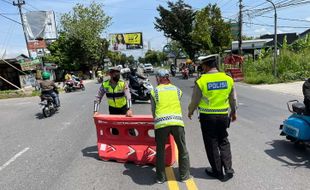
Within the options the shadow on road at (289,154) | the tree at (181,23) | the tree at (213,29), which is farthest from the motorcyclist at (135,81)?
the tree at (181,23)

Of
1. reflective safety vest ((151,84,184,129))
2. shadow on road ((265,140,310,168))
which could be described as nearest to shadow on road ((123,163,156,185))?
reflective safety vest ((151,84,184,129))

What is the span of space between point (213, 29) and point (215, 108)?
38.9 meters

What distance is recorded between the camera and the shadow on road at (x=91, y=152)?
6.80m

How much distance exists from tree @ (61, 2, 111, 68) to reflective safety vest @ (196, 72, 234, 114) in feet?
154

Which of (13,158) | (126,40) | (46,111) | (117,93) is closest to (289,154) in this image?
(117,93)

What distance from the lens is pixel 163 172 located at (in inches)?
202

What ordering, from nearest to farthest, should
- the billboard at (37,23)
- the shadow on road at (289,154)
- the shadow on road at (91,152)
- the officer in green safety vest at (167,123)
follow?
the officer in green safety vest at (167,123) < the shadow on road at (289,154) < the shadow on road at (91,152) < the billboard at (37,23)

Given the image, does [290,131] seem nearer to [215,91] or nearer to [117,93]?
[215,91]

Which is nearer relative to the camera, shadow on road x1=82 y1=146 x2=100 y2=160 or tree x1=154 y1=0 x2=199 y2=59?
shadow on road x1=82 y1=146 x2=100 y2=160

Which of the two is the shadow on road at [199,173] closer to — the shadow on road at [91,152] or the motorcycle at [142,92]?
the shadow on road at [91,152]

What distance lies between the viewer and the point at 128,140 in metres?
6.43

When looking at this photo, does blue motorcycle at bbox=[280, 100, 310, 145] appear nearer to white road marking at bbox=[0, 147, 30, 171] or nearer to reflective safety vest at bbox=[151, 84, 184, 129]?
reflective safety vest at bbox=[151, 84, 184, 129]

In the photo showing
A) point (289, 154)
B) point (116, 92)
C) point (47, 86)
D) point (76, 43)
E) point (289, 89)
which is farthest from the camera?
point (76, 43)

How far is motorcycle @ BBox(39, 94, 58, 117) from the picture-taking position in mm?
12931
